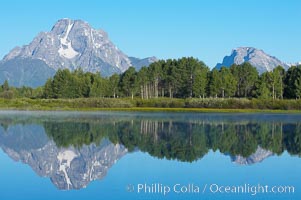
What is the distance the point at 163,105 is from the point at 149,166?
68710 mm

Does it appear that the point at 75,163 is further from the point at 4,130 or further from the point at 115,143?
the point at 4,130

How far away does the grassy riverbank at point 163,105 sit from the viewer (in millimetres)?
81125

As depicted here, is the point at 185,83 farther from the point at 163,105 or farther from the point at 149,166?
the point at 149,166

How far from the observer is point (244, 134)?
36.5m

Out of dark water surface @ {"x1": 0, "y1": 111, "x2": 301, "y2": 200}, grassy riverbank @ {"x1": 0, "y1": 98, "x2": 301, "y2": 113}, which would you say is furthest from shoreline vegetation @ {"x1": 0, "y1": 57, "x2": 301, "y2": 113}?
dark water surface @ {"x1": 0, "y1": 111, "x2": 301, "y2": 200}

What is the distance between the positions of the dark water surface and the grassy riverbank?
4726cm

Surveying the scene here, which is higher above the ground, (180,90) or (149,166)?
(180,90)

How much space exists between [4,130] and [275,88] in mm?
69063

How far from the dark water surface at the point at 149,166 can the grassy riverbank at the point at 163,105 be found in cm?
4726

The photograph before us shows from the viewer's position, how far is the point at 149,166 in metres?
21.0

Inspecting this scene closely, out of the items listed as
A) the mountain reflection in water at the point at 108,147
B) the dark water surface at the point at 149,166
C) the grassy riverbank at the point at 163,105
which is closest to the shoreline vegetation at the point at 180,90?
the grassy riverbank at the point at 163,105

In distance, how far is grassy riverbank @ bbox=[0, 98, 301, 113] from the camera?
81125mm

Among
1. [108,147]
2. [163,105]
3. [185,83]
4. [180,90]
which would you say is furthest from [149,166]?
[180,90]

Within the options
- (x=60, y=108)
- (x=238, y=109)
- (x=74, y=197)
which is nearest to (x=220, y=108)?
(x=238, y=109)
